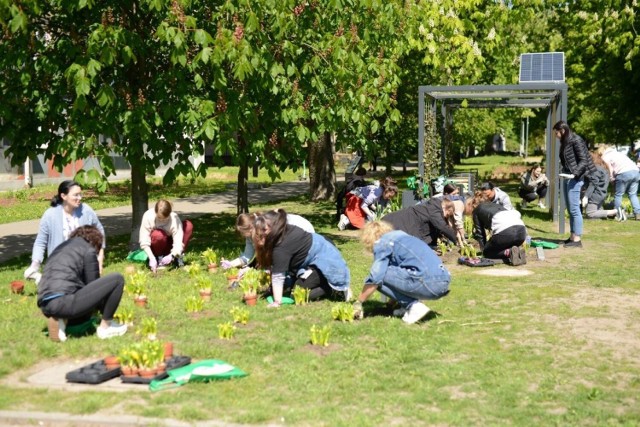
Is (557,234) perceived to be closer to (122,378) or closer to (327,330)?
(327,330)

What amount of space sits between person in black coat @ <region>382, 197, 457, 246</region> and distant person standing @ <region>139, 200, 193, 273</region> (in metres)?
3.02

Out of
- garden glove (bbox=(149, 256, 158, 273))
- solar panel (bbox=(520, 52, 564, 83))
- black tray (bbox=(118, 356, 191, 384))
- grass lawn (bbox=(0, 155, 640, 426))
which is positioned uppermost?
solar panel (bbox=(520, 52, 564, 83))

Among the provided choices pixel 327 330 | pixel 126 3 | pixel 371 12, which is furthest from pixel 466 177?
pixel 327 330

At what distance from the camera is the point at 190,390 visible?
6496 millimetres

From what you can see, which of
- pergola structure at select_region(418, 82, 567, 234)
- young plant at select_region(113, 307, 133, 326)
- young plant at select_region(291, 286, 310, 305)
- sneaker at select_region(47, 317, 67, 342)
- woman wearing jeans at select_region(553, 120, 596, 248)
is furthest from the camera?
pergola structure at select_region(418, 82, 567, 234)

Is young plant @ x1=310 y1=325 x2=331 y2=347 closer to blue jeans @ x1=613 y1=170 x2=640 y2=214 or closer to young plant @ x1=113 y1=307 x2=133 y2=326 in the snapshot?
young plant @ x1=113 y1=307 x2=133 y2=326

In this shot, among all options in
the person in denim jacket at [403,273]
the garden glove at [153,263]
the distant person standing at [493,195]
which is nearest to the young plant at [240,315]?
the person in denim jacket at [403,273]

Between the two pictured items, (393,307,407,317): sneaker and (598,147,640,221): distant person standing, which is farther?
(598,147,640,221): distant person standing

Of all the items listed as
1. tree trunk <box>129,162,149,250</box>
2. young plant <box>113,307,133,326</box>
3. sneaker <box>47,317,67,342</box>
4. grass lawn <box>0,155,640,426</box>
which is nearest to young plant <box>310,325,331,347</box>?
grass lawn <box>0,155,640,426</box>

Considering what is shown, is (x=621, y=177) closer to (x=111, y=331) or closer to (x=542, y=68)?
(x=542, y=68)

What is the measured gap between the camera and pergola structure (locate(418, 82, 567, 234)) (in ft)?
56.1

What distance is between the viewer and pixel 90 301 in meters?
7.96

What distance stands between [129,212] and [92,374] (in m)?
16.5

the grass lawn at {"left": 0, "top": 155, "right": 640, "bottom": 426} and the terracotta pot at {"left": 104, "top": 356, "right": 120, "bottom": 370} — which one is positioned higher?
the terracotta pot at {"left": 104, "top": 356, "right": 120, "bottom": 370}
